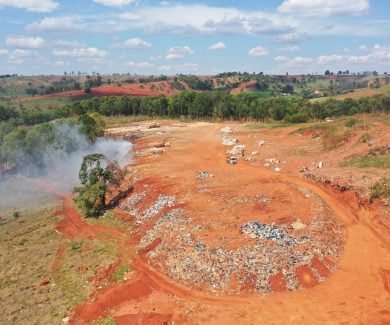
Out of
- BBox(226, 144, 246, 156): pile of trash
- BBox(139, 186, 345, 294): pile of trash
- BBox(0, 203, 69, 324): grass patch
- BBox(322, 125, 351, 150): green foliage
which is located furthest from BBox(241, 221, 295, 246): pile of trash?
BBox(226, 144, 246, 156): pile of trash

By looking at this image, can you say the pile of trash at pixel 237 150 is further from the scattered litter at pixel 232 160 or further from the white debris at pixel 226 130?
the white debris at pixel 226 130

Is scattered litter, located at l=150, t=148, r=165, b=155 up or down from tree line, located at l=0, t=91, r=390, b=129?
down

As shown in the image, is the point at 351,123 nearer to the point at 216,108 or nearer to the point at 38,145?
the point at 38,145

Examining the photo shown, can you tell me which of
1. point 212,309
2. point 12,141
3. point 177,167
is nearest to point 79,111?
point 12,141

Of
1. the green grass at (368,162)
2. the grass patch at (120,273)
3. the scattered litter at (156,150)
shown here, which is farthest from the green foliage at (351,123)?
the grass patch at (120,273)

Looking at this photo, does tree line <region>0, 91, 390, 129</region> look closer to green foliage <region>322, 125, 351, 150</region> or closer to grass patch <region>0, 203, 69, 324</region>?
green foliage <region>322, 125, 351, 150</region>

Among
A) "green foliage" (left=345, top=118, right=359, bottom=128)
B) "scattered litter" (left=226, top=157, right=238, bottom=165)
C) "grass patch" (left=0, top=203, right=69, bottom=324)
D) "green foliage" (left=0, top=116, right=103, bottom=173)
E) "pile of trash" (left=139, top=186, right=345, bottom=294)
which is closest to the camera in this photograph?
"grass patch" (left=0, top=203, right=69, bottom=324)

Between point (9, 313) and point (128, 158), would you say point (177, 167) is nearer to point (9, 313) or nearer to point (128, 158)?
point (128, 158)
